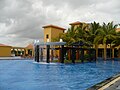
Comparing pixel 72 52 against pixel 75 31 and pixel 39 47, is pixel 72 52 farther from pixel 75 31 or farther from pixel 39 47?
pixel 75 31

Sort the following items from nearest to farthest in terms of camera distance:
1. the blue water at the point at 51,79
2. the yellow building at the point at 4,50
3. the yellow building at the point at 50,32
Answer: the blue water at the point at 51,79 → the yellow building at the point at 50,32 → the yellow building at the point at 4,50

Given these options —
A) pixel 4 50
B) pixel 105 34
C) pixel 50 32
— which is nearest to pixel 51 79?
pixel 105 34

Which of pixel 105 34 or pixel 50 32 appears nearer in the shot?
pixel 105 34

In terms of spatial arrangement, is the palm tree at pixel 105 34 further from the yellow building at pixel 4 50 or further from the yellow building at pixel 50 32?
the yellow building at pixel 4 50

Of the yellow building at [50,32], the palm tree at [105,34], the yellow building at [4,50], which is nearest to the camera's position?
the palm tree at [105,34]

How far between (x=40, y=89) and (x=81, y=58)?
24911mm

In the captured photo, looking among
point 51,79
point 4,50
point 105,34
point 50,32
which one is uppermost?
point 50,32

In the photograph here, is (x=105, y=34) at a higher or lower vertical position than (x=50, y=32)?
lower

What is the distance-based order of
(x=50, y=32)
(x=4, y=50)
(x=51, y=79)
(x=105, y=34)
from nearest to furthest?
(x=51, y=79) → (x=105, y=34) → (x=50, y=32) → (x=4, y=50)

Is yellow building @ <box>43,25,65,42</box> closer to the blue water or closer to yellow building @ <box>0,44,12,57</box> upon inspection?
yellow building @ <box>0,44,12,57</box>

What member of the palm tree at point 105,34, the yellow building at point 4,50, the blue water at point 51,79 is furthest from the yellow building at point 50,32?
the blue water at point 51,79

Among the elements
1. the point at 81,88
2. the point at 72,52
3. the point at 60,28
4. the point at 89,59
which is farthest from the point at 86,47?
the point at 81,88

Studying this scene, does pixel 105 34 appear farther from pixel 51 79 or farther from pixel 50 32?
pixel 51 79

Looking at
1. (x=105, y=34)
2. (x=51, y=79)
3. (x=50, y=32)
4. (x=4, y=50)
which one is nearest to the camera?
(x=51, y=79)
